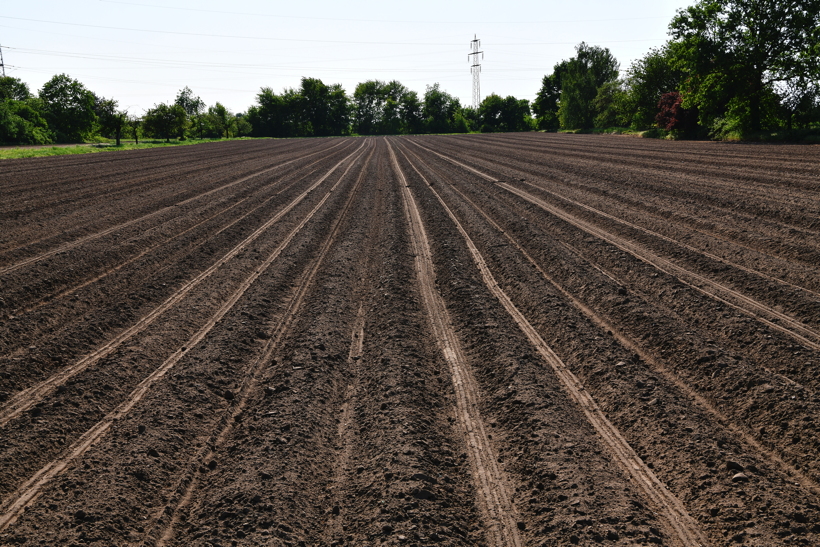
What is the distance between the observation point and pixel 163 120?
5562 centimetres

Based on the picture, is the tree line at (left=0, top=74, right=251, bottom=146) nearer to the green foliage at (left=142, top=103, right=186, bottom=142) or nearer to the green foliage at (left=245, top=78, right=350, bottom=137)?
the green foliage at (left=142, top=103, right=186, bottom=142)

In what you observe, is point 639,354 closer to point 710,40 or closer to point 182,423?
point 182,423

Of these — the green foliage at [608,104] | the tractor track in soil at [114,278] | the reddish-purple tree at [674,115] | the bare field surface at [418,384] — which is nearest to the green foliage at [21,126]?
the bare field surface at [418,384]

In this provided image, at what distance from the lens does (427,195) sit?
15.3 m

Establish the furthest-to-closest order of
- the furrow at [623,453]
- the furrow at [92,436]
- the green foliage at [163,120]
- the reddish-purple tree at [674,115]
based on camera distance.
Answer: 1. the green foliage at [163,120]
2. the reddish-purple tree at [674,115]
3. the furrow at [92,436]
4. the furrow at [623,453]

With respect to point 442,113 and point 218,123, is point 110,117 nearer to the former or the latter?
point 218,123

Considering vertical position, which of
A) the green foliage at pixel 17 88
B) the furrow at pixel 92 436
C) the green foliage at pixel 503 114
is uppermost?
the green foliage at pixel 17 88

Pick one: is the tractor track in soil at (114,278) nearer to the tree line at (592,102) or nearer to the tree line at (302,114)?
the tree line at (592,102)

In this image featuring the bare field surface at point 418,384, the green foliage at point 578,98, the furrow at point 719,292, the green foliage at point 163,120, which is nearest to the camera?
the bare field surface at point 418,384

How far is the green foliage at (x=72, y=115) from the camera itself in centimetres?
5675

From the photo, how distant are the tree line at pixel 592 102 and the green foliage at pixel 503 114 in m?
0.20

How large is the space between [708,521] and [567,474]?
86cm

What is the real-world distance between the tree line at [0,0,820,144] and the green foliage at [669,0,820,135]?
0.06m

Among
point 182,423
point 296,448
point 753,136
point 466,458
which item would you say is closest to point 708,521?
point 466,458
